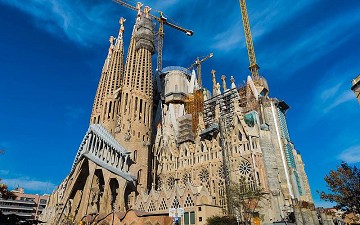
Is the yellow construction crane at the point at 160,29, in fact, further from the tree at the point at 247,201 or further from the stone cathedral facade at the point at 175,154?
the tree at the point at 247,201

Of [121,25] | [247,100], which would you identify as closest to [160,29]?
[121,25]

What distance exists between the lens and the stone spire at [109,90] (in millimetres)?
50750

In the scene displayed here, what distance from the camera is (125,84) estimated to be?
5125cm

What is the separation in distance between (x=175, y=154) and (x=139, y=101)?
39.1 ft

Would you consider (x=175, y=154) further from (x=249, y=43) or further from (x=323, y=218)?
(x=249, y=43)

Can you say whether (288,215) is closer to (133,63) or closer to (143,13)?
Answer: (133,63)

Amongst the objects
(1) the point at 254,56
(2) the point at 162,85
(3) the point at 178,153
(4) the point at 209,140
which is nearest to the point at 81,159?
(3) the point at 178,153

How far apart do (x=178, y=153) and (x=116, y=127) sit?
11.9 meters

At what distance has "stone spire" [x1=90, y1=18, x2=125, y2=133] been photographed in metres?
50.8

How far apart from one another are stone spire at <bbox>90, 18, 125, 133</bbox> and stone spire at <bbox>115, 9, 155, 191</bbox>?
2.68m

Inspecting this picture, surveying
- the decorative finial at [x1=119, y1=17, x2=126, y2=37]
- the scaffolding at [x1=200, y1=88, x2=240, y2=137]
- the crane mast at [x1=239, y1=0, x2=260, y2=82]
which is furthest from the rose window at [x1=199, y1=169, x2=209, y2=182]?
the decorative finial at [x1=119, y1=17, x2=126, y2=37]

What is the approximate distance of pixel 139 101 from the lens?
50156mm

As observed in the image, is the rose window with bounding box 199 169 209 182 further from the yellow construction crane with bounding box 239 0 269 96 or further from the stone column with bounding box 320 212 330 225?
the yellow construction crane with bounding box 239 0 269 96

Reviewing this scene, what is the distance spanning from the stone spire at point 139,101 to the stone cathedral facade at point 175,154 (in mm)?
176
